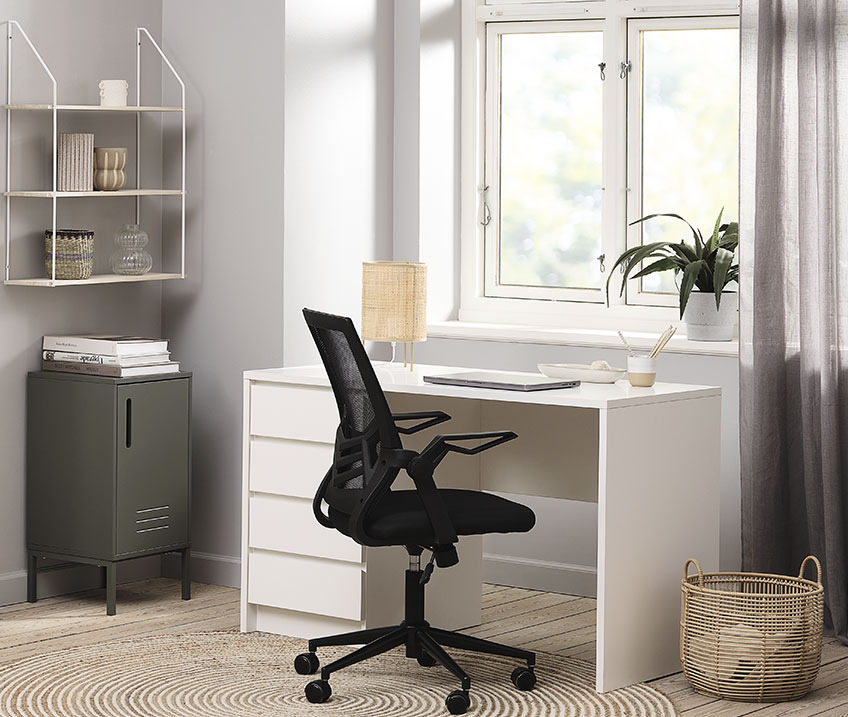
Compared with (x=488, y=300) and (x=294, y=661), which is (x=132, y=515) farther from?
(x=488, y=300)

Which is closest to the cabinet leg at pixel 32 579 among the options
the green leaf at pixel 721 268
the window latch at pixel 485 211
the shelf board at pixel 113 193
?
the shelf board at pixel 113 193

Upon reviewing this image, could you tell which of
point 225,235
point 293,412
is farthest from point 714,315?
point 225,235

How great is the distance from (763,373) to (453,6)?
1807 millimetres

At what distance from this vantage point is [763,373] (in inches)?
171

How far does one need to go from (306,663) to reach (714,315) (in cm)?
170

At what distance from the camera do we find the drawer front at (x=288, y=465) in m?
4.12

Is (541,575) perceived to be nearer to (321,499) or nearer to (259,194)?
(321,499)

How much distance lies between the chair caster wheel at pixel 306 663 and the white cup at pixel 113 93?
1.89 metres

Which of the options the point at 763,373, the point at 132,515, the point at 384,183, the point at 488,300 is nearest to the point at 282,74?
the point at 384,183

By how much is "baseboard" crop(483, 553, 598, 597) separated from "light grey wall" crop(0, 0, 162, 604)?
1.34 metres

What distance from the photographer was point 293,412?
164 inches

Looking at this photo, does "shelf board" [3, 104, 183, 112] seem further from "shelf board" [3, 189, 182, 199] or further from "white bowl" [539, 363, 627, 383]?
"white bowl" [539, 363, 627, 383]

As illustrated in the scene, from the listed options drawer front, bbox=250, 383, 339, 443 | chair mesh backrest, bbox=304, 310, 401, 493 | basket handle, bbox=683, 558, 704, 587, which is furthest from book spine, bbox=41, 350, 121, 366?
basket handle, bbox=683, 558, 704, 587

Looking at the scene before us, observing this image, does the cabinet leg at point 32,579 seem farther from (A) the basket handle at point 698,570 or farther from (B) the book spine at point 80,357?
(A) the basket handle at point 698,570
